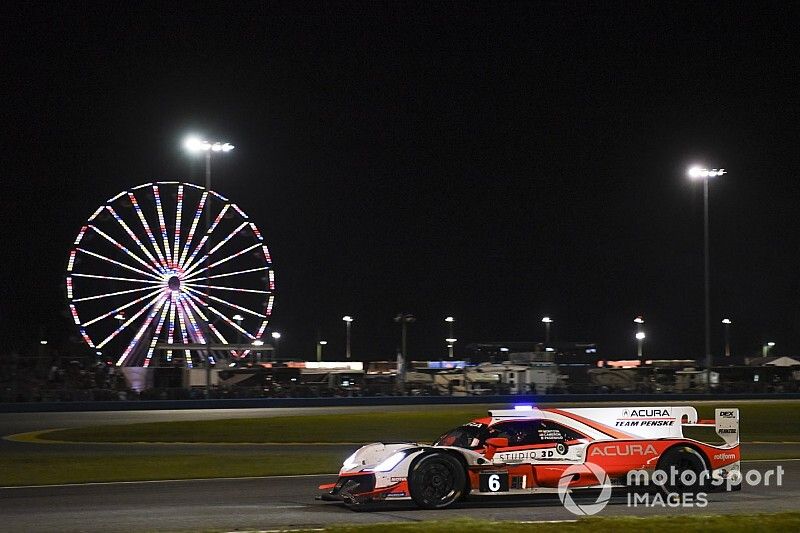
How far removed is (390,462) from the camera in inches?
512

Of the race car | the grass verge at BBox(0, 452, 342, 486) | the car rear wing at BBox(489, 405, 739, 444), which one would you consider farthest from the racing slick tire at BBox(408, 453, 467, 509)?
the grass verge at BBox(0, 452, 342, 486)

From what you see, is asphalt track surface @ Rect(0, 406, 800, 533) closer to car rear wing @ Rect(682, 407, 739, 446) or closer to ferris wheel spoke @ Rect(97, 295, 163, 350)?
car rear wing @ Rect(682, 407, 739, 446)

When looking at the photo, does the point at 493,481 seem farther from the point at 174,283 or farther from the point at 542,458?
the point at 174,283

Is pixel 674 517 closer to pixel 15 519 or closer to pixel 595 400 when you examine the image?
pixel 15 519

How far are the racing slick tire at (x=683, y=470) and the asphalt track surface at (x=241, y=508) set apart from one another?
0.99 ft

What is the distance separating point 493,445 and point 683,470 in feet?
8.43

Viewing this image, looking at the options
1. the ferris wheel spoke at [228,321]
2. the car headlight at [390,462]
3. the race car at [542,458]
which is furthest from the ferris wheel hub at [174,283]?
the car headlight at [390,462]

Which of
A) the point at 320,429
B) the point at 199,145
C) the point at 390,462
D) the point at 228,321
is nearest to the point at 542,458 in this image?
the point at 390,462

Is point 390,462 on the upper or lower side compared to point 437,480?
upper

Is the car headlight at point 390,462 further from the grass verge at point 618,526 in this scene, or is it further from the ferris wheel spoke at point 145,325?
the ferris wheel spoke at point 145,325

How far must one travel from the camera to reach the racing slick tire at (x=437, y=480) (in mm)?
12938

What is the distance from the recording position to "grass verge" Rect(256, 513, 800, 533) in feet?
35.1

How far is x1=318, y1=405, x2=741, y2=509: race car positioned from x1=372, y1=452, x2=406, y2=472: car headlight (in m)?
0.01

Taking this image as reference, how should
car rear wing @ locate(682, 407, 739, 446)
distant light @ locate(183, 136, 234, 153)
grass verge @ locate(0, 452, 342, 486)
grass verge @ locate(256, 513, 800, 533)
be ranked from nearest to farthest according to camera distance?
grass verge @ locate(256, 513, 800, 533) → car rear wing @ locate(682, 407, 739, 446) → grass verge @ locate(0, 452, 342, 486) → distant light @ locate(183, 136, 234, 153)
